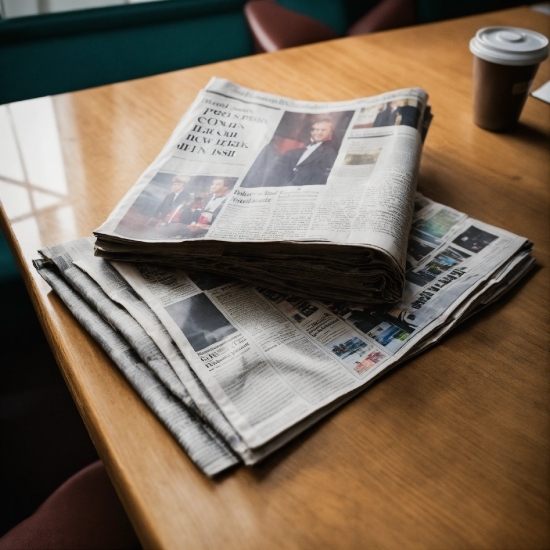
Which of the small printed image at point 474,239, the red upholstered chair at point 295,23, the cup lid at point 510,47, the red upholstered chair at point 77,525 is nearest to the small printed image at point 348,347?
the small printed image at point 474,239

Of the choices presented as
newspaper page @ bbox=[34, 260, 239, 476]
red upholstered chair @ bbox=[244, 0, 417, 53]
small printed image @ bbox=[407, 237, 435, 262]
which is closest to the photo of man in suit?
newspaper page @ bbox=[34, 260, 239, 476]

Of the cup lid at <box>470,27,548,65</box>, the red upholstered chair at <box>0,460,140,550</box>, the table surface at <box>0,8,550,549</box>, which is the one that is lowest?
the red upholstered chair at <box>0,460,140,550</box>

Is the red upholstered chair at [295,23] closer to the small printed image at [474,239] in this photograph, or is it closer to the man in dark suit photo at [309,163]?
the man in dark suit photo at [309,163]

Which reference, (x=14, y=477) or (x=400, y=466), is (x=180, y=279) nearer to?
(x=400, y=466)

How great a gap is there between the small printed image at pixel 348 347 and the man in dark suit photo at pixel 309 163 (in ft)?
0.71

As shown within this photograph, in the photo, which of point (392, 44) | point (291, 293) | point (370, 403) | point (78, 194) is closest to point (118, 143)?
point (78, 194)

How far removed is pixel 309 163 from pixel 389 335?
269 millimetres

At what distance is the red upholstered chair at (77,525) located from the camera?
24.8 inches

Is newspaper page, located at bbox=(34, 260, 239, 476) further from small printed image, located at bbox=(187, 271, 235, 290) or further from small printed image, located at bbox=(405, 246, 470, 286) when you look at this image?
small printed image, located at bbox=(405, 246, 470, 286)

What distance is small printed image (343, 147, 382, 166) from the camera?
0.72 m

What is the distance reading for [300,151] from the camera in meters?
0.76

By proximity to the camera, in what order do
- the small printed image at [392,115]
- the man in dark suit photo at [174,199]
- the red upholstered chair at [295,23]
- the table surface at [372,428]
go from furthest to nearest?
the red upholstered chair at [295,23], the small printed image at [392,115], the man in dark suit photo at [174,199], the table surface at [372,428]

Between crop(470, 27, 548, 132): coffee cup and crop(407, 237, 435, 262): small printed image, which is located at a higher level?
crop(470, 27, 548, 132): coffee cup

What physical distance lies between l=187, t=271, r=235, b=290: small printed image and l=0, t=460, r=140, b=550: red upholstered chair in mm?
282
